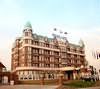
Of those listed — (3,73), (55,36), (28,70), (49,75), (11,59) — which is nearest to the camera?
(3,73)

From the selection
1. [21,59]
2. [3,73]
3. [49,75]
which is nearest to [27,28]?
[21,59]

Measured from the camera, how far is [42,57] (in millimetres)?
112125

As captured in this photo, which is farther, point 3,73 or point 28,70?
point 28,70

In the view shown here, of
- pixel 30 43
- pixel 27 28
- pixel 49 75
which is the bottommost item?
pixel 49 75

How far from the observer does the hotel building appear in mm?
105500

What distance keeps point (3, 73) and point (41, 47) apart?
34.7 m

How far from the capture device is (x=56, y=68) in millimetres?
117000

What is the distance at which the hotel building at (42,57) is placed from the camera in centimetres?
10550

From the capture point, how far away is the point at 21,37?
115 meters

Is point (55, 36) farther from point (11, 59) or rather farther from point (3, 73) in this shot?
point (3, 73)

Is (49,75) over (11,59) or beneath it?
beneath

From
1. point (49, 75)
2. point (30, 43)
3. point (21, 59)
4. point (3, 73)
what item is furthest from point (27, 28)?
point (3, 73)

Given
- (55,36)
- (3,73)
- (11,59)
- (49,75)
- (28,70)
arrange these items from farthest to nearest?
(11,59) → (55,36) → (49,75) → (28,70) → (3,73)

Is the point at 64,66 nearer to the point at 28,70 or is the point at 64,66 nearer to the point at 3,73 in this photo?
the point at 28,70
